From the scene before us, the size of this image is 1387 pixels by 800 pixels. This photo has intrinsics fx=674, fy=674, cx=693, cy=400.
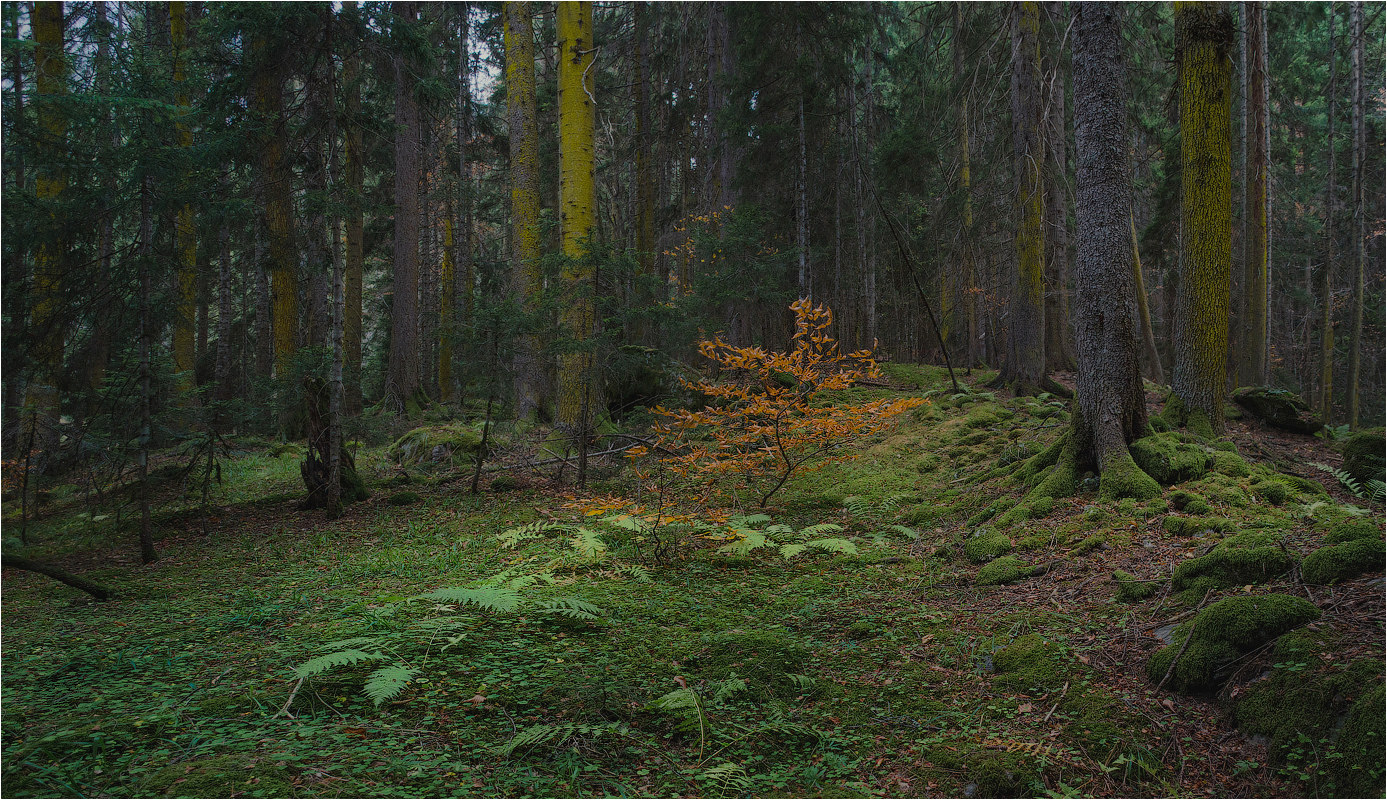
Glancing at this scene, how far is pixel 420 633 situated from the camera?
3.91 meters

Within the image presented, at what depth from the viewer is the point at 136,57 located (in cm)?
626

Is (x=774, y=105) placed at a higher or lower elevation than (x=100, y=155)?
higher

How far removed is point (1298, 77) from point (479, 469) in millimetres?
24255

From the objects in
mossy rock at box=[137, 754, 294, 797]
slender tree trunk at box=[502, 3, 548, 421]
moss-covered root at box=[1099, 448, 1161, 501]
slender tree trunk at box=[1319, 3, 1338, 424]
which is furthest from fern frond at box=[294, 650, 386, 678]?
slender tree trunk at box=[1319, 3, 1338, 424]

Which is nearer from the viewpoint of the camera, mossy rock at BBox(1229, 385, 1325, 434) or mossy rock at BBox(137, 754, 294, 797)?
mossy rock at BBox(137, 754, 294, 797)

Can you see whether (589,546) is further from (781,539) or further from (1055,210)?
(1055,210)

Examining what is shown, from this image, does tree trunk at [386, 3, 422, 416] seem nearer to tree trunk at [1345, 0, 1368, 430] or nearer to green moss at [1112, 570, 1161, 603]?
green moss at [1112, 570, 1161, 603]

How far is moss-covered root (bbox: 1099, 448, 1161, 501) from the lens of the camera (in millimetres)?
5980

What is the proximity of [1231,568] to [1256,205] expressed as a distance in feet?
46.0

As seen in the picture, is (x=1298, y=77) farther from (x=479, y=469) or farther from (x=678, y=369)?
(x=479, y=469)

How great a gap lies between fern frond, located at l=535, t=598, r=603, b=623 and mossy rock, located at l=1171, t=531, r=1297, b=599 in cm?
358

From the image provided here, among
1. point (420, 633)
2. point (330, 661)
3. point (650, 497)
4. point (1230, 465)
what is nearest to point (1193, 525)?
point (1230, 465)

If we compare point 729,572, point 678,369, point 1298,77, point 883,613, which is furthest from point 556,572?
point 1298,77

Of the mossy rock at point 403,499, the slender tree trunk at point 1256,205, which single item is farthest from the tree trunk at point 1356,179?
the mossy rock at point 403,499
